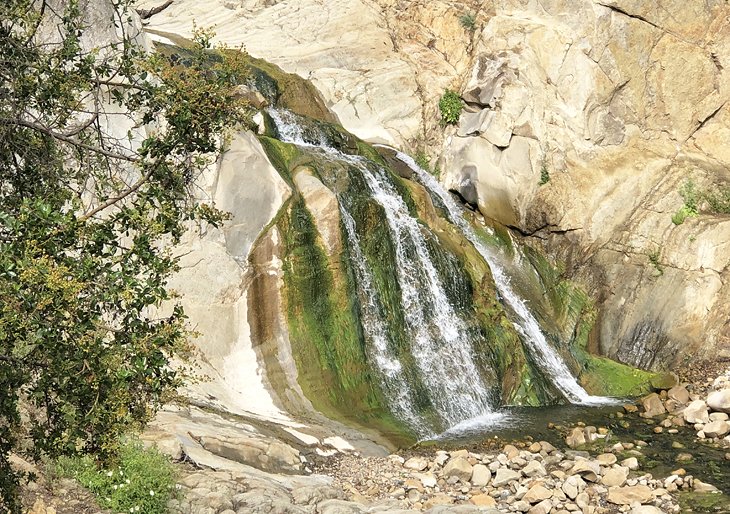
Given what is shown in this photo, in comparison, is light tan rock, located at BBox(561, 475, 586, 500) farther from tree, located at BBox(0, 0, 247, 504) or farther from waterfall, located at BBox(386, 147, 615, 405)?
tree, located at BBox(0, 0, 247, 504)

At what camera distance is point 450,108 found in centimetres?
2566

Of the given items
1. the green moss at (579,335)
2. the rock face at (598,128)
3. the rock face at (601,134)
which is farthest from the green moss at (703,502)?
the rock face at (598,128)

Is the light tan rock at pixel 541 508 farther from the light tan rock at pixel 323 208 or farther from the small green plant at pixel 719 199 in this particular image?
the small green plant at pixel 719 199

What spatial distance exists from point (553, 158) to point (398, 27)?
9.41m

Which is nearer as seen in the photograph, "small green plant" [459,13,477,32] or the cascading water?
the cascading water

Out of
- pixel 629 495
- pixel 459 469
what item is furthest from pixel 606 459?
pixel 459 469

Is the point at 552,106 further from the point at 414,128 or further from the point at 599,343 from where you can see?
the point at 599,343

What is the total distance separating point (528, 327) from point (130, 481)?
523 inches

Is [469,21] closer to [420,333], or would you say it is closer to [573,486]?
[420,333]

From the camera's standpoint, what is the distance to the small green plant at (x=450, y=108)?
25.5 metres

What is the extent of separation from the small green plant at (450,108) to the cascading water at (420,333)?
7.26 m

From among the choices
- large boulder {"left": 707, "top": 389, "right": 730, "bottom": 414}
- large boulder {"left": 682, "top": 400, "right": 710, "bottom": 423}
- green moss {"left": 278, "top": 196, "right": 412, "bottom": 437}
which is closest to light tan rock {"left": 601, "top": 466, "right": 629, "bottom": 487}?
green moss {"left": 278, "top": 196, "right": 412, "bottom": 437}

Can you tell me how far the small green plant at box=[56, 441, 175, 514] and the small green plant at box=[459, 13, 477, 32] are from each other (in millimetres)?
22571

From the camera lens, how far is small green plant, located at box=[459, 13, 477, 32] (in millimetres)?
27609
